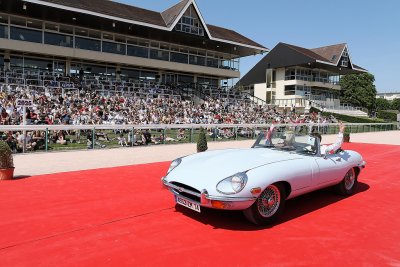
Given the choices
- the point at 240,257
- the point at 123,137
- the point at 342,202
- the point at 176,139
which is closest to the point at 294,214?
the point at 342,202

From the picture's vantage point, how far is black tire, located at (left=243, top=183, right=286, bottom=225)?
4.72 m

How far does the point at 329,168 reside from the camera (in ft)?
19.3

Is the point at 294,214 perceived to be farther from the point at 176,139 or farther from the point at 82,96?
the point at 82,96

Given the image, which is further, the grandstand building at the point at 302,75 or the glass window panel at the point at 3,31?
the grandstand building at the point at 302,75

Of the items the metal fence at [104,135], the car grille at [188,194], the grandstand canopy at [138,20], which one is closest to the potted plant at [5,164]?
the metal fence at [104,135]

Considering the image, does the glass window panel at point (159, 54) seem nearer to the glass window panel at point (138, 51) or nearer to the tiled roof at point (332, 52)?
the glass window panel at point (138, 51)

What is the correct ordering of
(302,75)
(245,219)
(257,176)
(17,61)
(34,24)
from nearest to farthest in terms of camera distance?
(257,176) < (245,219) < (17,61) < (34,24) < (302,75)

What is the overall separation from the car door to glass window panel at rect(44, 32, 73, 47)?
28.0m

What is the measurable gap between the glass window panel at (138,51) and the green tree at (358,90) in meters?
45.7

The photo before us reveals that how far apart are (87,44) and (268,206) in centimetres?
2926

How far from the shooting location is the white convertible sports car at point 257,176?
4.52 metres

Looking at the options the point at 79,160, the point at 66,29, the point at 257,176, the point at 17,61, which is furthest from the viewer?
the point at 66,29

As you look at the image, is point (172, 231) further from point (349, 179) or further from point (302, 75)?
point (302, 75)

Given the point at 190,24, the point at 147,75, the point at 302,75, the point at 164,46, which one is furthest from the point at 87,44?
Result: the point at 302,75
